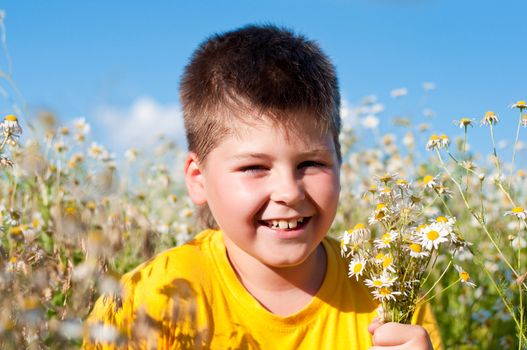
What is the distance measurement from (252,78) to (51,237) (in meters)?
1.14

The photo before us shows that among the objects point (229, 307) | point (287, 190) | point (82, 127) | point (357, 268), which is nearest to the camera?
point (357, 268)

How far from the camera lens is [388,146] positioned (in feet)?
16.5

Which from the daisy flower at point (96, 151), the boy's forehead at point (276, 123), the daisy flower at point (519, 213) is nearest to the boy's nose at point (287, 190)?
the boy's forehead at point (276, 123)

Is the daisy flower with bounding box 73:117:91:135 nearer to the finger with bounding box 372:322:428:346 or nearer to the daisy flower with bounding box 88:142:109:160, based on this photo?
the daisy flower with bounding box 88:142:109:160

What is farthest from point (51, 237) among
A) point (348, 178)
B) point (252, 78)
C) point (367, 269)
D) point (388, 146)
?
point (388, 146)

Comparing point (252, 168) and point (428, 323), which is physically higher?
point (252, 168)

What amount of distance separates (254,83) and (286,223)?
1.16 feet

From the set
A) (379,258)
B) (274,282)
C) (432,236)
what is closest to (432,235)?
(432,236)

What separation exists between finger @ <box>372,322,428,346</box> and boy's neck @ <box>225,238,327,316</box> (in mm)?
418

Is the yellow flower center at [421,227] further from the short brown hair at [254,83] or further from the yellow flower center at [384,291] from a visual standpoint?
the short brown hair at [254,83]

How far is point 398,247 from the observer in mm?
1479

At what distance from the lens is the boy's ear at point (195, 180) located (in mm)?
1941

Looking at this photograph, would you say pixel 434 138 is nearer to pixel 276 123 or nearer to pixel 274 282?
pixel 276 123

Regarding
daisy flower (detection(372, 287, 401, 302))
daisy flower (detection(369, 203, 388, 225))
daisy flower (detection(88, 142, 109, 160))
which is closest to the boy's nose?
daisy flower (detection(369, 203, 388, 225))
